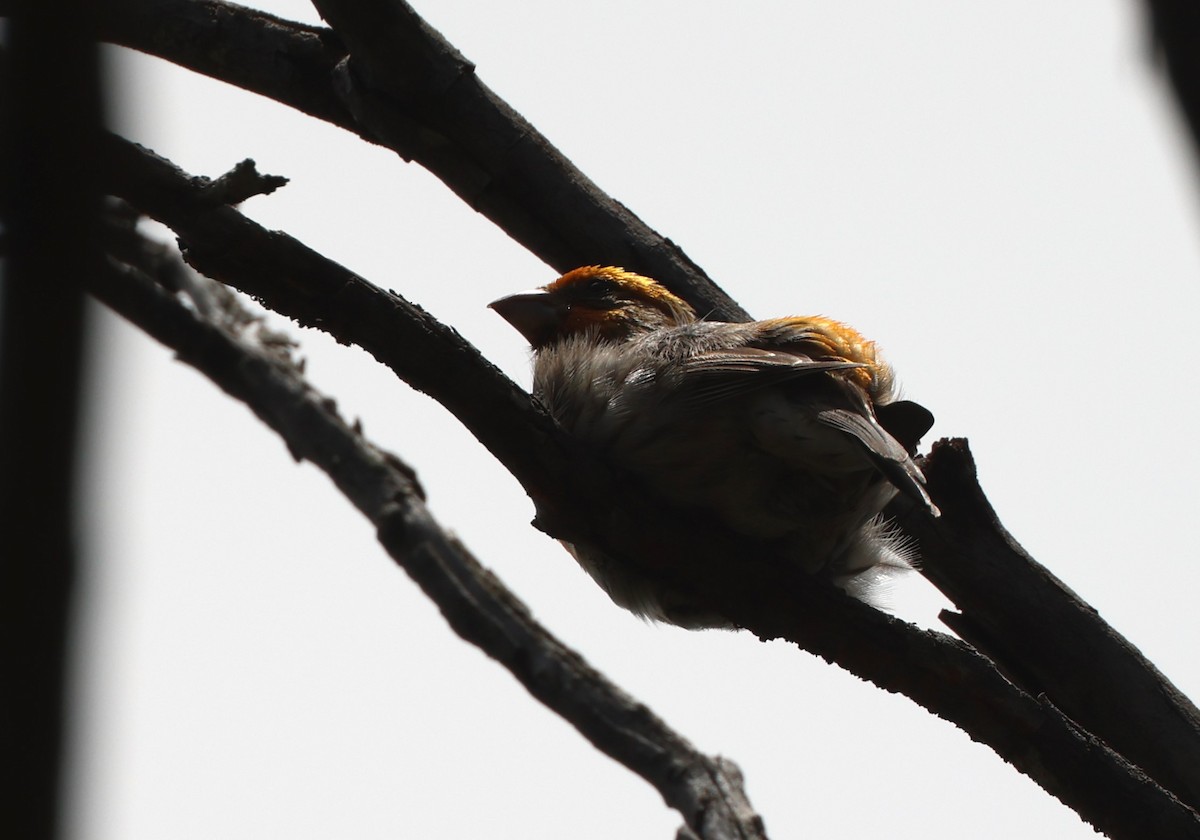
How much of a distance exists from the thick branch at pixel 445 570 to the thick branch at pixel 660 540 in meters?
0.44

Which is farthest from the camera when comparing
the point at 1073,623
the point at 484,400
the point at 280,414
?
the point at 280,414

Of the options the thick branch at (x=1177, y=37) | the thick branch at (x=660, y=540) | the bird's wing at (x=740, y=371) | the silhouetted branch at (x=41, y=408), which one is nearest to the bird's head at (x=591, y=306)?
the bird's wing at (x=740, y=371)

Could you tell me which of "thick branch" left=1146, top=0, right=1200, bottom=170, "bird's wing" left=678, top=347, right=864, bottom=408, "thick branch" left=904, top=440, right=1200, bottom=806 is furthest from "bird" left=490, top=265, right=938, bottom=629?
"thick branch" left=1146, top=0, right=1200, bottom=170

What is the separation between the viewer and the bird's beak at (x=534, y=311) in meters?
5.00

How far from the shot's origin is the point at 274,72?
185 inches

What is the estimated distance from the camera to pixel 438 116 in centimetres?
445

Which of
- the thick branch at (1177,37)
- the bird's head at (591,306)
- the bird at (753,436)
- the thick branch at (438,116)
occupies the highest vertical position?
the thick branch at (438,116)

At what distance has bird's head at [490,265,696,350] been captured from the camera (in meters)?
4.89

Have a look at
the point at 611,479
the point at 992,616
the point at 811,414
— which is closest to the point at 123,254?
the point at 611,479

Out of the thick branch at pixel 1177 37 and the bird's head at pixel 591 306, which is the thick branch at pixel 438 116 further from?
the thick branch at pixel 1177 37

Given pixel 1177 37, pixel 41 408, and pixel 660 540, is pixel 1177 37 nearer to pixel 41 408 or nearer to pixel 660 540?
pixel 41 408

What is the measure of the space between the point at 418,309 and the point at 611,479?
31.1 inches

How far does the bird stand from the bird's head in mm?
556

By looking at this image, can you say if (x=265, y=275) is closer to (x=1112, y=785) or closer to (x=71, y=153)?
(x=71, y=153)
